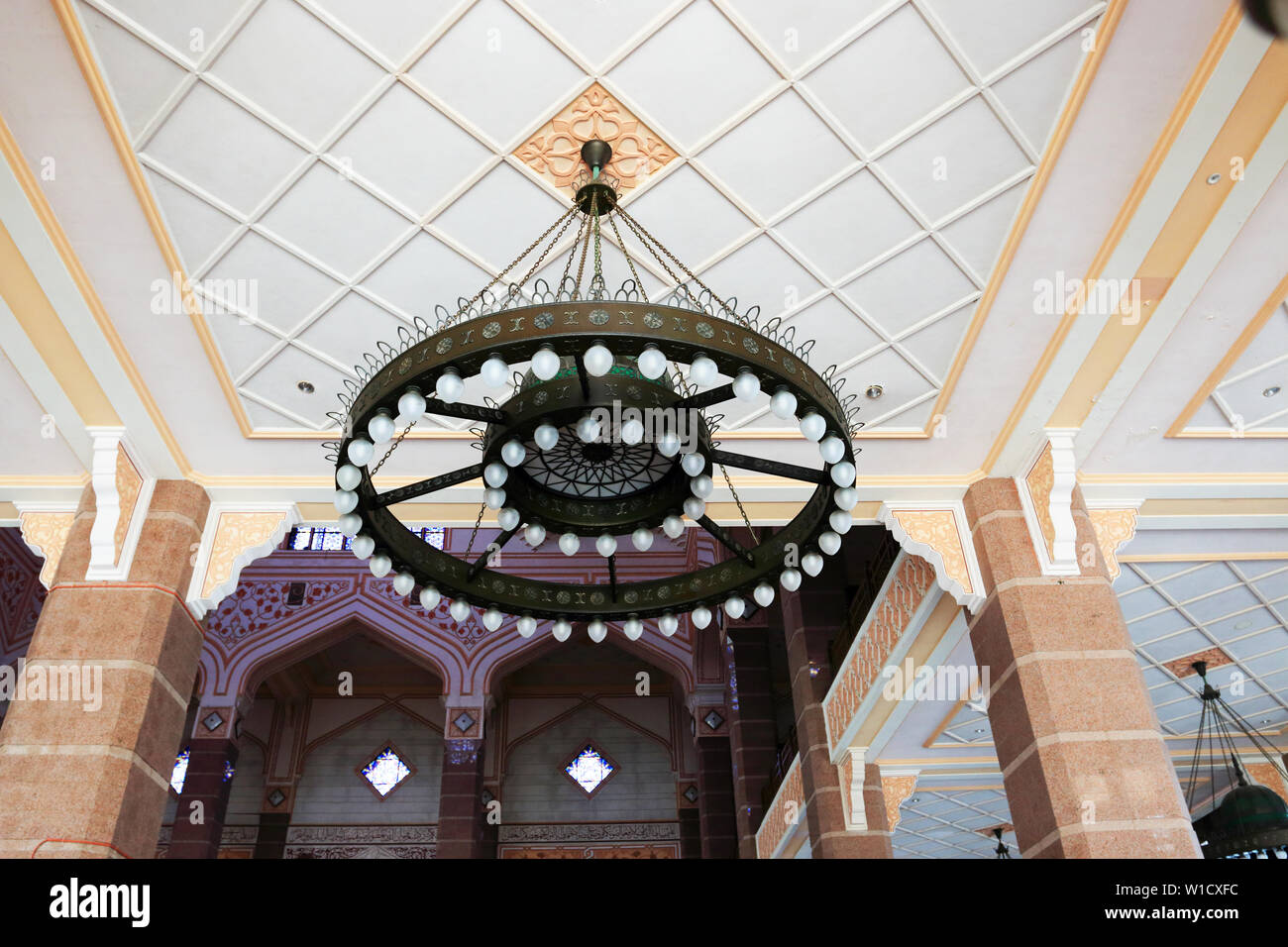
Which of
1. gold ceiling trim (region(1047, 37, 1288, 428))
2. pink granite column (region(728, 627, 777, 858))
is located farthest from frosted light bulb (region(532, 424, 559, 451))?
pink granite column (region(728, 627, 777, 858))

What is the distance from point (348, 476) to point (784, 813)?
7.66m

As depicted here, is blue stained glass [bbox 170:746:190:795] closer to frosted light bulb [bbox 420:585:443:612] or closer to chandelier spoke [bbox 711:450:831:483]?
frosted light bulb [bbox 420:585:443:612]

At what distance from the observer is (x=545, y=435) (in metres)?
2.89

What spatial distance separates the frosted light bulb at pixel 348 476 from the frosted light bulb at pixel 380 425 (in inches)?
8.3

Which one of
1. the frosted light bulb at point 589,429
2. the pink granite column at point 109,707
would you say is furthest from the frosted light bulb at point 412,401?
the pink granite column at point 109,707

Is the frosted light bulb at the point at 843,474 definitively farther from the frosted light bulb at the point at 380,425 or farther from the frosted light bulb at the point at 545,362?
the frosted light bulb at the point at 380,425

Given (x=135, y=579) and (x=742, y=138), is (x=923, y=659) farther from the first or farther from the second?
(x=135, y=579)

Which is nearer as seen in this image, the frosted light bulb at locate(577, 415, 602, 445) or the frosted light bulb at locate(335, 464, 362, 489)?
the frosted light bulb at locate(577, 415, 602, 445)

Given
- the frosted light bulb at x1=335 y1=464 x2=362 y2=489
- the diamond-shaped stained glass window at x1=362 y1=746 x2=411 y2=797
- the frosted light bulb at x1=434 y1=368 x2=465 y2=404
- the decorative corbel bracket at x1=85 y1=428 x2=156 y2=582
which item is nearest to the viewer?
the frosted light bulb at x1=434 y1=368 x2=465 y2=404

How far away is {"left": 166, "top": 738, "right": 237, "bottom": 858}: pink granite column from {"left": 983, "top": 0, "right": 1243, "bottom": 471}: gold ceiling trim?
10811 mm

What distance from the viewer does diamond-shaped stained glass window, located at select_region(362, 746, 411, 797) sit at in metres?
14.4

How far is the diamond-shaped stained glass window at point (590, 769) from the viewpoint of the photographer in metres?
14.6

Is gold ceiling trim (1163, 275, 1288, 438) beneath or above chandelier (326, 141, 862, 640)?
above
